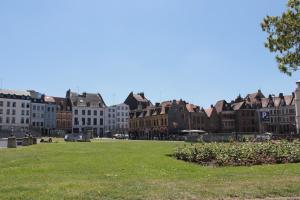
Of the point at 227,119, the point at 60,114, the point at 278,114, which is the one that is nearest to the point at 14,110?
the point at 60,114

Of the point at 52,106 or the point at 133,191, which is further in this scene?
the point at 52,106

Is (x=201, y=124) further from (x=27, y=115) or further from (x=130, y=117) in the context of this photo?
(x=27, y=115)

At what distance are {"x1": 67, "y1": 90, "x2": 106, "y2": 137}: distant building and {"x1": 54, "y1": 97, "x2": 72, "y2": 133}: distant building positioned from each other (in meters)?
1.25

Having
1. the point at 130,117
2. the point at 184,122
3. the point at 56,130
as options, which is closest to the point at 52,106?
the point at 56,130

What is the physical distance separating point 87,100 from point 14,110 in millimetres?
23501

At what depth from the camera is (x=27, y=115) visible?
116438 millimetres

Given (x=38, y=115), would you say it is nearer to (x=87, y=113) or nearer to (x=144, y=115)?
(x=87, y=113)

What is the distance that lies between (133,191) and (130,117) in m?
121

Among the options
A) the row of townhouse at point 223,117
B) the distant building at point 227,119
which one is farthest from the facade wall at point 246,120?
the distant building at point 227,119

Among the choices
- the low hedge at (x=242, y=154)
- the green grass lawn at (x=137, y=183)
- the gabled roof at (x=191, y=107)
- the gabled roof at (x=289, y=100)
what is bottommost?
the green grass lawn at (x=137, y=183)

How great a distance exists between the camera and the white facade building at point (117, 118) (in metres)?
133

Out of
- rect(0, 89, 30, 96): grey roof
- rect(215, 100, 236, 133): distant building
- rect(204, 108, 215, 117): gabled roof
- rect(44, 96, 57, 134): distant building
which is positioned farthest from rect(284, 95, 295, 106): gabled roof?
rect(0, 89, 30, 96): grey roof

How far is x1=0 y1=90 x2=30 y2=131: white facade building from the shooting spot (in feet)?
369

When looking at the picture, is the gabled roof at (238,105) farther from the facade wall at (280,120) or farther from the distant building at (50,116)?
the distant building at (50,116)
